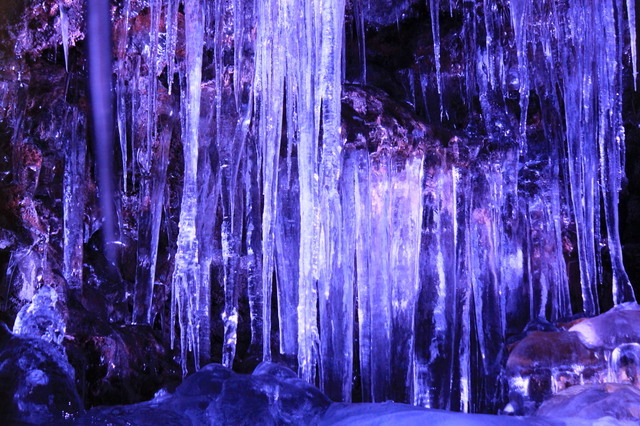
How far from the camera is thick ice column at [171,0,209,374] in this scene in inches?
242

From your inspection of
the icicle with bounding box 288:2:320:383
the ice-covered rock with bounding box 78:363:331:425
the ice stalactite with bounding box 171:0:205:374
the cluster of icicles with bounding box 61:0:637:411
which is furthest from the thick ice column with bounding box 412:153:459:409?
the ice-covered rock with bounding box 78:363:331:425

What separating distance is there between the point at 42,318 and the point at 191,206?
151 centimetres

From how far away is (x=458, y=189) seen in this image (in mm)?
7215

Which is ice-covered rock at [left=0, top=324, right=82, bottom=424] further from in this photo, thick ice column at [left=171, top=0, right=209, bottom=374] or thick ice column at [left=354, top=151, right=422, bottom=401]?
thick ice column at [left=354, top=151, right=422, bottom=401]

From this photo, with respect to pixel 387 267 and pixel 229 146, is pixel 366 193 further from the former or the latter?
pixel 229 146

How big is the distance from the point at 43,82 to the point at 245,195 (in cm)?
224

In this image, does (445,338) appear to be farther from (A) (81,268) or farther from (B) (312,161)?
(A) (81,268)

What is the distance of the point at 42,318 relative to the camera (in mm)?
5371

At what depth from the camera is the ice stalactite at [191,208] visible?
20.2 ft

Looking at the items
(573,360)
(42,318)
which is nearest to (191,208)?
(42,318)

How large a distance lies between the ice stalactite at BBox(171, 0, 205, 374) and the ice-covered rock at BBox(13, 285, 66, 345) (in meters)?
1.19

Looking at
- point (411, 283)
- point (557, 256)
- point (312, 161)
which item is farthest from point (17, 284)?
point (557, 256)

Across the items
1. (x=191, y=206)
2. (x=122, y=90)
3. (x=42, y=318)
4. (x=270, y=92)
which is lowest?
(x=42, y=318)

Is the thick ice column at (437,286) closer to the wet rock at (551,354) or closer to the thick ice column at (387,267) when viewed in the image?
the thick ice column at (387,267)
